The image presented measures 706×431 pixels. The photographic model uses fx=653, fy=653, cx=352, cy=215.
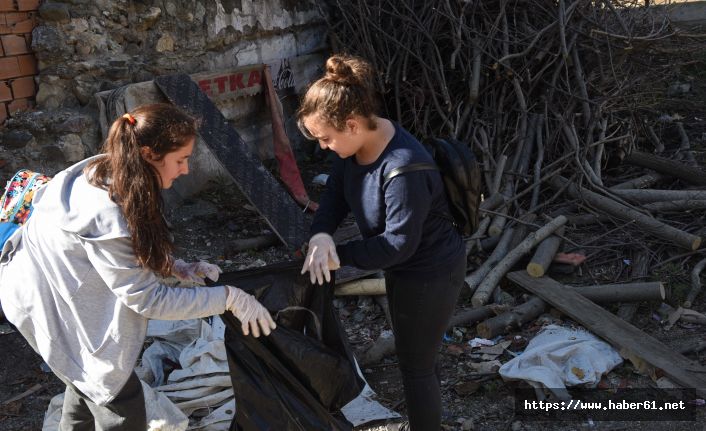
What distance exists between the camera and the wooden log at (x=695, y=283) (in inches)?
171

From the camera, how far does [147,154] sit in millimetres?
2102

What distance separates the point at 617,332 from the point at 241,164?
3218mm

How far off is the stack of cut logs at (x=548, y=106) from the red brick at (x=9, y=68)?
3223 mm

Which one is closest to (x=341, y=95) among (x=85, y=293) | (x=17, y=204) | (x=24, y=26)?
(x=85, y=293)

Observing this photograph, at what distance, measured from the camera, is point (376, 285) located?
14.9ft

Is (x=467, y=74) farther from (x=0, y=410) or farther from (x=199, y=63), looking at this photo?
(x=0, y=410)

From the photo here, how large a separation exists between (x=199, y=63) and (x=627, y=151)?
4150 millimetres

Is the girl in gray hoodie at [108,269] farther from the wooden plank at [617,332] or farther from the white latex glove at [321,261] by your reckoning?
the wooden plank at [617,332]

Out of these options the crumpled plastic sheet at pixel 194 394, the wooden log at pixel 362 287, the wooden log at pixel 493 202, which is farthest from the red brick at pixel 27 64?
the wooden log at pixel 493 202

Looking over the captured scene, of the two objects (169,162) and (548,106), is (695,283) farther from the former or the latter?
(169,162)

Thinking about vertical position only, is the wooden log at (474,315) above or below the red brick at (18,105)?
below

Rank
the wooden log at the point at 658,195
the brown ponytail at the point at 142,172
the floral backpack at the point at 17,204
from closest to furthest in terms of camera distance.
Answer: the brown ponytail at the point at 142,172 < the floral backpack at the point at 17,204 < the wooden log at the point at 658,195

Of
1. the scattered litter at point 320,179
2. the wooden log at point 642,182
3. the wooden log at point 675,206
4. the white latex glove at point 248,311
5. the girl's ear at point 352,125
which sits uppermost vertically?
the girl's ear at point 352,125

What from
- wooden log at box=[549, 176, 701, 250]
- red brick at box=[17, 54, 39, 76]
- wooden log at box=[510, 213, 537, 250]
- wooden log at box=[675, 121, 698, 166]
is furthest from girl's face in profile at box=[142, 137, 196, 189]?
wooden log at box=[675, 121, 698, 166]
